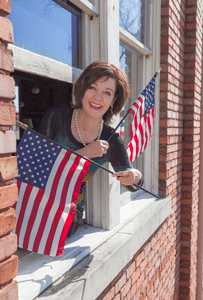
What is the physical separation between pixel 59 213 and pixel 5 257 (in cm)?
38

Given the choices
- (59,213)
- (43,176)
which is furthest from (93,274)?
(43,176)

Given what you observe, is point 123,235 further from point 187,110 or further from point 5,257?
point 187,110

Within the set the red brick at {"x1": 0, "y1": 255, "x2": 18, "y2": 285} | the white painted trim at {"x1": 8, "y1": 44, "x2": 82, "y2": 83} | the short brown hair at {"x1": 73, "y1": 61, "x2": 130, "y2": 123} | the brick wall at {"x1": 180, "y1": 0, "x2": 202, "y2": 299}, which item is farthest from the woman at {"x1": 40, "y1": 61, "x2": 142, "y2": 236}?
the brick wall at {"x1": 180, "y1": 0, "x2": 202, "y2": 299}

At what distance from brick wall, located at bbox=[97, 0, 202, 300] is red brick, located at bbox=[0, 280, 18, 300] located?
1415 mm

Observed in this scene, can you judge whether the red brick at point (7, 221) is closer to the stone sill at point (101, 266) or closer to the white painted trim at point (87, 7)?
the stone sill at point (101, 266)

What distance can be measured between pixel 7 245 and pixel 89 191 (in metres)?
1.21

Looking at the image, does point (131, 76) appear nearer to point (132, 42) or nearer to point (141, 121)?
point (132, 42)

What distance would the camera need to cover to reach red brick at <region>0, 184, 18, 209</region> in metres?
1.10

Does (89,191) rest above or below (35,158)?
below

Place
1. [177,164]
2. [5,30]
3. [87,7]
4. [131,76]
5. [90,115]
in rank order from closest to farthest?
1. [5,30]
2. [90,115]
3. [87,7]
4. [131,76]
5. [177,164]

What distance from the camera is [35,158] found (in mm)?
1421

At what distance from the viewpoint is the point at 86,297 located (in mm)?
1649

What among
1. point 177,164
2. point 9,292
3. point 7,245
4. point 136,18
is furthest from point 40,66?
point 177,164

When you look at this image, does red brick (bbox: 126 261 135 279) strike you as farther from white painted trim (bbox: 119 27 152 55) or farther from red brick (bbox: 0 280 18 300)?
white painted trim (bbox: 119 27 152 55)
